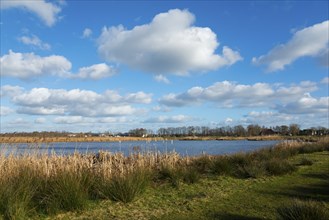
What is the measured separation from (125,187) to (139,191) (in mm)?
571

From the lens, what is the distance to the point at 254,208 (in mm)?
7918

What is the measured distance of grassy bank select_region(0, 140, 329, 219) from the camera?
7.23 m

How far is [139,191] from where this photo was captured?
896 centimetres

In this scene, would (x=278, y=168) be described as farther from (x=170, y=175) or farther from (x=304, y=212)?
(x=304, y=212)

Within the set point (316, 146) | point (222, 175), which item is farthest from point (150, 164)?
point (316, 146)

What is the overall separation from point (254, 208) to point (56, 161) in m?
5.07

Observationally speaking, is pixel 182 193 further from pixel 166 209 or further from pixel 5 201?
pixel 5 201

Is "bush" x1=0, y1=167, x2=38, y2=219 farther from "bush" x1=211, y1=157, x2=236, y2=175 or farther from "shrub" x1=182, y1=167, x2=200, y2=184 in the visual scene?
"bush" x1=211, y1=157, x2=236, y2=175

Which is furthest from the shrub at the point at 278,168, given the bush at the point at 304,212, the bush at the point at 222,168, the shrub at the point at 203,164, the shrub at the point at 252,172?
the bush at the point at 304,212

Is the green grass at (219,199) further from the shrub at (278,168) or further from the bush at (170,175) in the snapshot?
the shrub at (278,168)

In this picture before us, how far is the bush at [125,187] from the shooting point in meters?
8.38

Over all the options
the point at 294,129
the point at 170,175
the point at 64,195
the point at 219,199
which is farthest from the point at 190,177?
the point at 294,129

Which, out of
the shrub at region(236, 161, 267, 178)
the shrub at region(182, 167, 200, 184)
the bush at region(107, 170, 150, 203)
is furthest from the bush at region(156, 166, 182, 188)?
the shrub at region(236, 161, 267, 178)

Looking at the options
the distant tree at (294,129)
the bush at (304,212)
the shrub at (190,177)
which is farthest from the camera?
the distant tree at (294,129)
